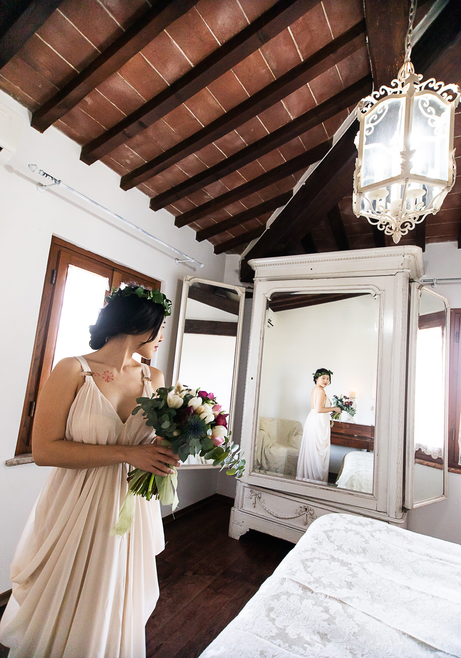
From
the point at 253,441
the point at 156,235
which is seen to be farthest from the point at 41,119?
the point at 253,441

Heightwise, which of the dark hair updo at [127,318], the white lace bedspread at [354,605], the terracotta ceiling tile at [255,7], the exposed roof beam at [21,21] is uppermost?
the terracotta ceiling tile at [255,7]

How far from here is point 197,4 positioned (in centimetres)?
182

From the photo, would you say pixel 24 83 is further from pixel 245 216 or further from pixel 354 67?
pixel 245 216

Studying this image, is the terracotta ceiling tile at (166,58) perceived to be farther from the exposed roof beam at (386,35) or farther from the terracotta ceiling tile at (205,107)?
the exposed roof beam at (386,35)

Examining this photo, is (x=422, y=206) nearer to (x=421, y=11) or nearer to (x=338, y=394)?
(x=421, y=11)

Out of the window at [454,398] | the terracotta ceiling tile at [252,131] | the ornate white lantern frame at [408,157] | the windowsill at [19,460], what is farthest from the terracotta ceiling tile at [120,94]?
the window at [454,398]

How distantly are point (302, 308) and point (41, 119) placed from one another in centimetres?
237

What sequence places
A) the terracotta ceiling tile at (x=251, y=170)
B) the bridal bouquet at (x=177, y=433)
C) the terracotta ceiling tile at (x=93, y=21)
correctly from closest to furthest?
1. the bridal bouquet at (x=177, y=433)
2. the terracotta ceiling tile at (x=93, y=21)
3. the terracotta ceiling tile at (x=251, y=170)

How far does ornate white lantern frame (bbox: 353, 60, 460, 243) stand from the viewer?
1.36m

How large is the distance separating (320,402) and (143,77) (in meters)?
2.64

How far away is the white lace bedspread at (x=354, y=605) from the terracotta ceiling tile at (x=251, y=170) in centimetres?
271

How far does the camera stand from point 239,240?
414cm

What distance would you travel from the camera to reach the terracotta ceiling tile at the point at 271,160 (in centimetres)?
292

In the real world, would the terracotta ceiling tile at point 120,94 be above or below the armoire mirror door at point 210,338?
above
